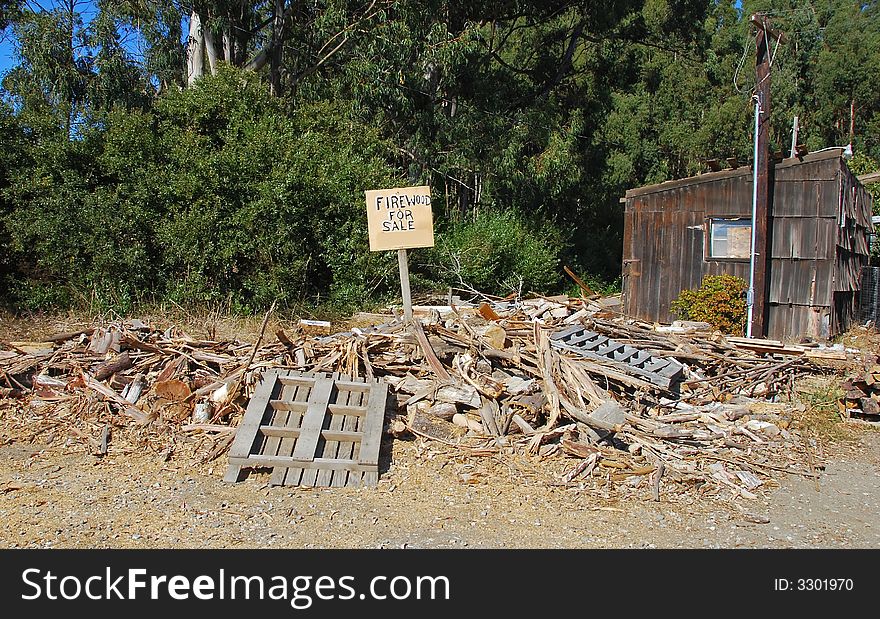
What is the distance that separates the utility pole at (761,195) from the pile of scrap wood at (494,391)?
313 cm

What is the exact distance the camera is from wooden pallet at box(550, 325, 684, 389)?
8453 millimetres

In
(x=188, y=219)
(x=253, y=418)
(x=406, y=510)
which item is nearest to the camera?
(x=406, y=510)

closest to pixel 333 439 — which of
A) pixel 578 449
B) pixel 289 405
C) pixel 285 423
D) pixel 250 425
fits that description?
pixel 285 423

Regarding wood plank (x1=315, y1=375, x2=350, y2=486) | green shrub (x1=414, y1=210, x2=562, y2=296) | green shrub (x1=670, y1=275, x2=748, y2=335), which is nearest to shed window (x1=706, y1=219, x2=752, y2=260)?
green shrub (x1=670, y1=275, x2=748, y2=335)

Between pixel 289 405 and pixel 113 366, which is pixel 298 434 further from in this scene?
pixel 113 366

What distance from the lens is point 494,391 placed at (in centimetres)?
745

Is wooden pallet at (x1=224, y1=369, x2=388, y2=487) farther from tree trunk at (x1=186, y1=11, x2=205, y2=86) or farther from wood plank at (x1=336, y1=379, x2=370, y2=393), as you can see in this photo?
tree trunk at (x1=186, y1=11, x2=205, y2=86)

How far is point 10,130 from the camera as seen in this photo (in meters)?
13.3

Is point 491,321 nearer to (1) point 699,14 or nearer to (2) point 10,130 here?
(2) point 10,130

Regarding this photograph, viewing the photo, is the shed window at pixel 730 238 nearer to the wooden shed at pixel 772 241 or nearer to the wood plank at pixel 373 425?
the wooden shed at pixel 772 241

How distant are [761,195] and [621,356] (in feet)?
17.9

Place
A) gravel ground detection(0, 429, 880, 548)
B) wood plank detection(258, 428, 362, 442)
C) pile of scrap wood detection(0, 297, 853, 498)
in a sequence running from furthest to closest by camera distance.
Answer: pile of scrap wood detection(0, 297, 853, 498), wood plank detection(258, 428, 362, 442), gravel ground detection(0, 429, 880, 548)

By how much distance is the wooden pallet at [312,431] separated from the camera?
20.2 feet

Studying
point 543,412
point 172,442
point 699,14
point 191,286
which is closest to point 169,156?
point 191,286
